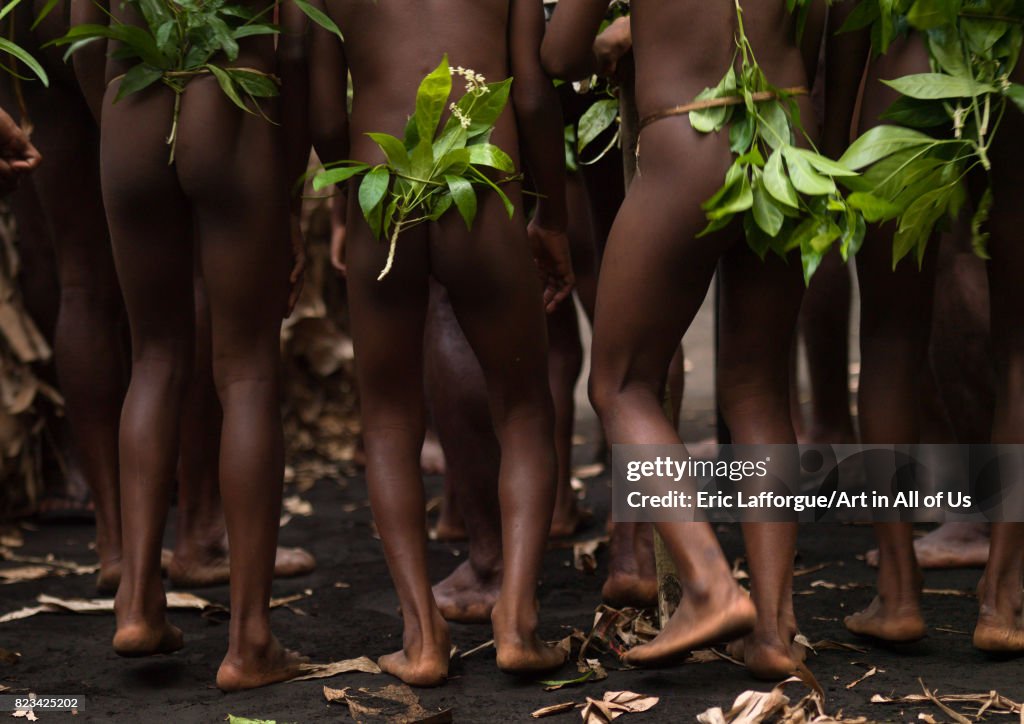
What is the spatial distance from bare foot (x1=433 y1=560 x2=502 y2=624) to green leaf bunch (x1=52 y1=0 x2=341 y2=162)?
148 centimetres

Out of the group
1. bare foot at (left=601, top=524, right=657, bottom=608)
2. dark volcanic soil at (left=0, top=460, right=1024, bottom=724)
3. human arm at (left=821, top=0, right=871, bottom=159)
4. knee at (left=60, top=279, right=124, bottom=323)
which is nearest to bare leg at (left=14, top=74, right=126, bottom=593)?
knee at (left=60, top=279, right=124, bottom=323)

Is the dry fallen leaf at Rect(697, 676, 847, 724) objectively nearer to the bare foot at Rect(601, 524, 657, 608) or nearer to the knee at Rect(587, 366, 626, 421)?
the knee at Rect(587, 366, 626, 421)

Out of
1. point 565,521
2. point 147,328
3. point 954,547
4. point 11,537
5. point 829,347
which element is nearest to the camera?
point 147,328

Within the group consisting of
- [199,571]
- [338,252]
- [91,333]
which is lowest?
[199,571]

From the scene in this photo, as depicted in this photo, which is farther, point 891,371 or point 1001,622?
point 891,371

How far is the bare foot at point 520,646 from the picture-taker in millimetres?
3061

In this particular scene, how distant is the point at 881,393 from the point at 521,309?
0.93m

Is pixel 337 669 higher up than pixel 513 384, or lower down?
lower down

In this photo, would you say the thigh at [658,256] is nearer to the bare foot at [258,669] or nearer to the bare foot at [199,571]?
the bare foot at [258,669]

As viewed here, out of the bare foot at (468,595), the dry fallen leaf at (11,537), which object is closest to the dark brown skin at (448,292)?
the bare foot at (468,595)

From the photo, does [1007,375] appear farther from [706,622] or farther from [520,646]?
[520,646]

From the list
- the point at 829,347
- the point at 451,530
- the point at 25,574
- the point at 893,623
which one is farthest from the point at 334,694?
the point at 829,347

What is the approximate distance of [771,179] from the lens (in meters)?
2.86

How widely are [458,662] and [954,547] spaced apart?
1702mm
